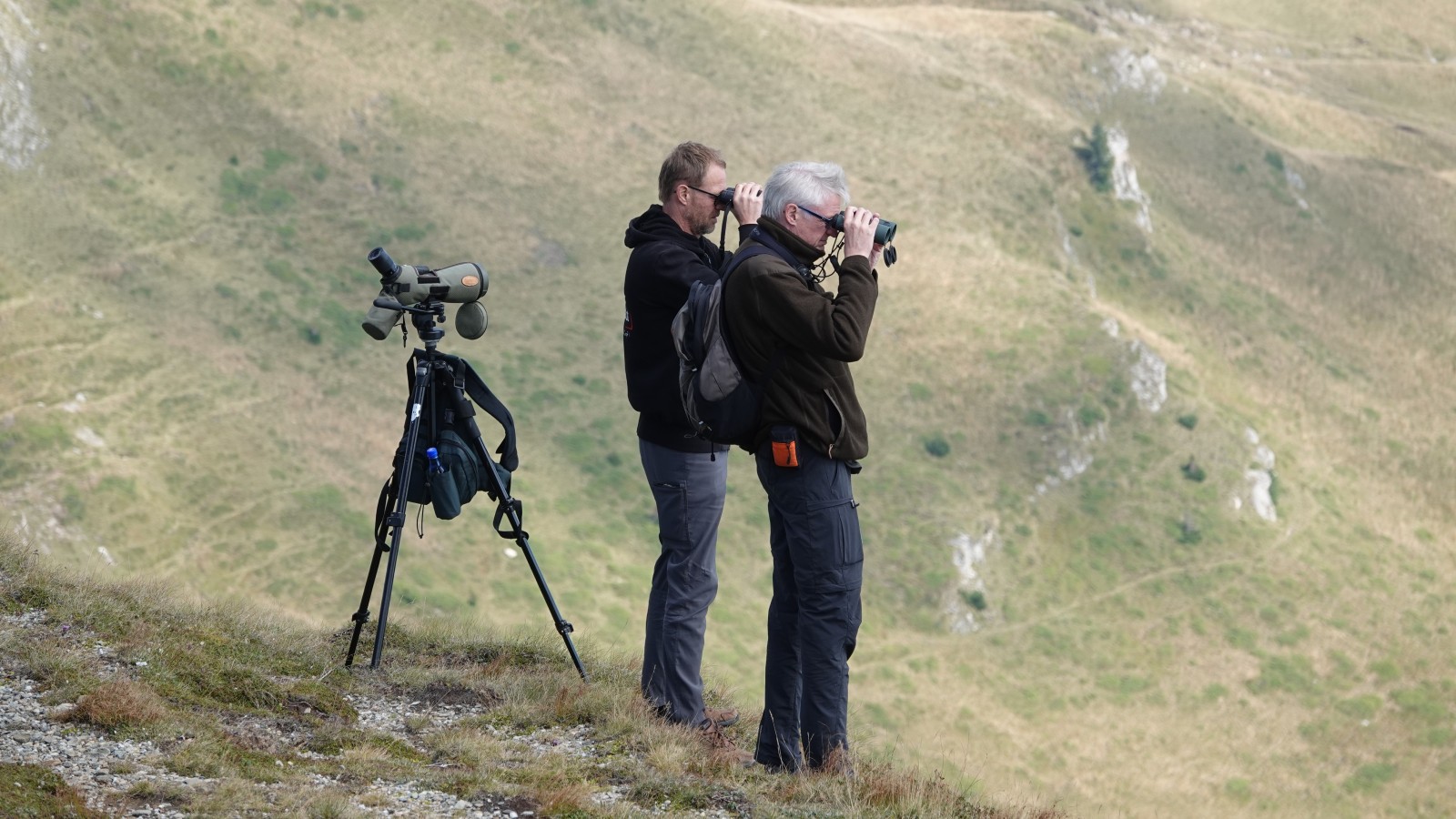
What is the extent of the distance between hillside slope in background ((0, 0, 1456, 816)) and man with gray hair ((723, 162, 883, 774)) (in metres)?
17.9

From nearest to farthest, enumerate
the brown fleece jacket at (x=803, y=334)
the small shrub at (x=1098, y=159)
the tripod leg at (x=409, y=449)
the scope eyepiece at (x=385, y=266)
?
1. the brown fleece jacket at (x=803, y=334)
2. the scope eyepiece at (x=385, y=266)
3. the tripod leg at (x=409, y=449)
4. the small shrub at (x=1098, y=159)

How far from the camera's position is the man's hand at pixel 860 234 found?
5.87 meters

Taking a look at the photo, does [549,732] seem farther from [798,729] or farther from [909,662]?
[909,662]

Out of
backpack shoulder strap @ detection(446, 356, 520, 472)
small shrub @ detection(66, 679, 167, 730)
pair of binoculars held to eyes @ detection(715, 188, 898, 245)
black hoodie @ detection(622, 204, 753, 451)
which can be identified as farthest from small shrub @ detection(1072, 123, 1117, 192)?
small shrub @ detection(66, 679, 167, 730)

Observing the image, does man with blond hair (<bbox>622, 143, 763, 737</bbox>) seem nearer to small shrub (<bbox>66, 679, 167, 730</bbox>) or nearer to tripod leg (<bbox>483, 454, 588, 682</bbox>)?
tripod leg (<bbox>483, 454, 588, 682</bbox>)

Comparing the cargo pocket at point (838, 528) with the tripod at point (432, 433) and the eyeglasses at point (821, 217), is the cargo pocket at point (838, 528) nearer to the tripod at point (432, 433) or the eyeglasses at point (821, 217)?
the eyeglasses at point (821, 217)

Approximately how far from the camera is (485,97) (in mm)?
48531

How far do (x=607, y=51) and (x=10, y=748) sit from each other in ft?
167

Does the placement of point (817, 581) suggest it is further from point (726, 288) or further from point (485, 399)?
point (485, 399)

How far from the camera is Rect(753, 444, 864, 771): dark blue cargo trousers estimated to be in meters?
5.95

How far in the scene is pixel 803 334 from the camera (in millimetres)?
5742

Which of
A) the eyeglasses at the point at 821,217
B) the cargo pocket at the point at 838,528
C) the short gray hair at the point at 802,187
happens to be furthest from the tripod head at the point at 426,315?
the cargo pocket at the point at 838,528

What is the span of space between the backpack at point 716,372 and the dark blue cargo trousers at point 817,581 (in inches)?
7.3

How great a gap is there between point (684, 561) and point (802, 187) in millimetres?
2182
